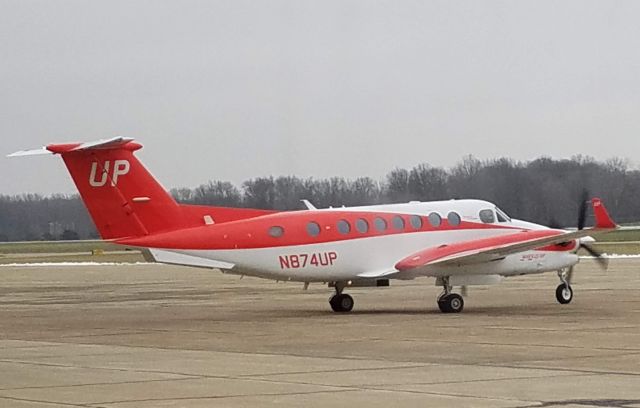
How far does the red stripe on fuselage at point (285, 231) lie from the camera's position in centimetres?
3136

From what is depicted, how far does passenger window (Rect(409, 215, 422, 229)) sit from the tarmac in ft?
7.57

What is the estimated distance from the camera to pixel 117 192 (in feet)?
104

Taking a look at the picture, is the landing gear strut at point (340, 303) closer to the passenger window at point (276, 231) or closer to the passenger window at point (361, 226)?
the passenger window at point (361, 226)

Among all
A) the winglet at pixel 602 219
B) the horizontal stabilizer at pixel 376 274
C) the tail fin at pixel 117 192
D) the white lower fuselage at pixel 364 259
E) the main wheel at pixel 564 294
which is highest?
the tail fin at pixel 117 192

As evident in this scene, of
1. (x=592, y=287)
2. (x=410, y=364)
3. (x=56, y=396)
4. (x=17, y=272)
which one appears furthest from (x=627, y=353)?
(x=17, y=272)

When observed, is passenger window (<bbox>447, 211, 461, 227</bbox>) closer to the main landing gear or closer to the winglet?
the main landing gear

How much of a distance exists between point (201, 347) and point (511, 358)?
21.2 feet

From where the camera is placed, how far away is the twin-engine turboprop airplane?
103 feet

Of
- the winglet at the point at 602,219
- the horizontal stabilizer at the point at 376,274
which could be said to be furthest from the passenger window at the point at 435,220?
the winglet at the point at 602,219

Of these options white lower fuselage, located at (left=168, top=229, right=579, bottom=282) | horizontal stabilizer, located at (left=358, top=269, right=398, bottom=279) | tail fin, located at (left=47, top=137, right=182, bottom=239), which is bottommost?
horizontal stabilizer, located at (left=358, top=269, right=398, bottom=279)

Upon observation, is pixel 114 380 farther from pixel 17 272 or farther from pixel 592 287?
pixel 17 272

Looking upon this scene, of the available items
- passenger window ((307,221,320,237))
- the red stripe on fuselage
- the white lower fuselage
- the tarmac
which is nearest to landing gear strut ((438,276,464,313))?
the tarmac

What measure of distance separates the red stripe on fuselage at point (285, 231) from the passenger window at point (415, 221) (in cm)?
5

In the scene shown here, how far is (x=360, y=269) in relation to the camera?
3441 cm
